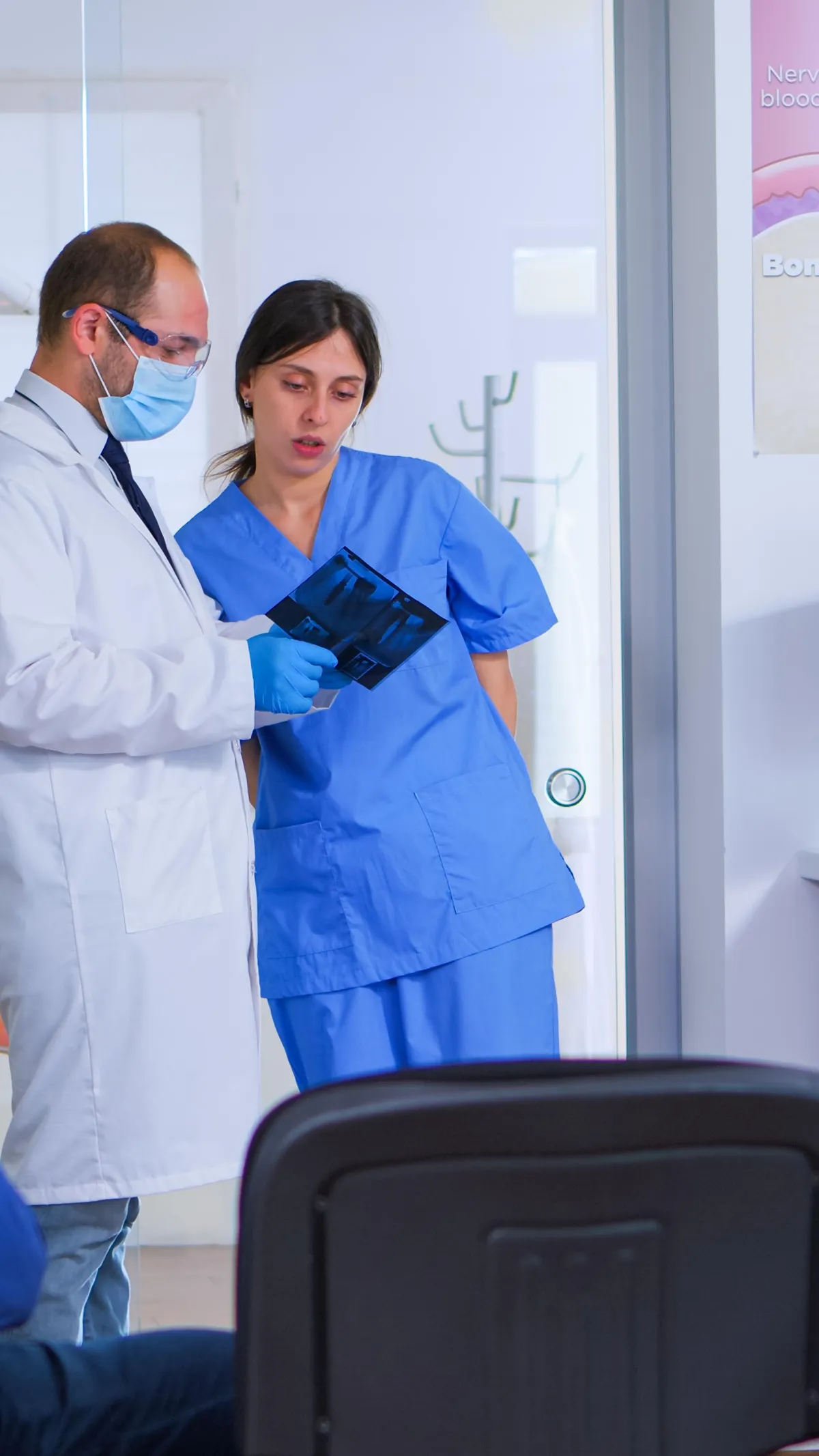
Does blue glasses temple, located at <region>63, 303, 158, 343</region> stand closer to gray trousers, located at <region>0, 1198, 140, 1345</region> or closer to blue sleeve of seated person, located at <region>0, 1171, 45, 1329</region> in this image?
gray trousers, located at <region>0, 1198, 140, 1345</region>

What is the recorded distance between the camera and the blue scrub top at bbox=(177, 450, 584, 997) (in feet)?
5.92

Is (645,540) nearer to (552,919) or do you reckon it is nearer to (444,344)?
(444,344)

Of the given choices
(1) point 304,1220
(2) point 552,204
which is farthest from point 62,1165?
(2) point 552,204

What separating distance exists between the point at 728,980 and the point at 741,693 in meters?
0.42

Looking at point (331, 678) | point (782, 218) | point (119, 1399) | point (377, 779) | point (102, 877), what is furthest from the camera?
point (782, 218)

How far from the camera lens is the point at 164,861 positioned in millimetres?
1472

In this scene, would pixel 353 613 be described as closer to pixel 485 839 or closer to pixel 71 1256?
pixel 485 839

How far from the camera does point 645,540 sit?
231cm

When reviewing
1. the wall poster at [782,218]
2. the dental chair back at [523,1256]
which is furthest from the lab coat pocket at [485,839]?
the dental chair back at [523,1256]

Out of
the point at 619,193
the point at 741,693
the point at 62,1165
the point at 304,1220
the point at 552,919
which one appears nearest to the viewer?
the point at 304,1220

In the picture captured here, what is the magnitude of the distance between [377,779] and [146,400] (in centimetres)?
54

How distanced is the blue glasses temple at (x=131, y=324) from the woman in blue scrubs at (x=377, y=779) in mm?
297

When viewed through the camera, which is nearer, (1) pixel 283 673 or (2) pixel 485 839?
(1) pixel 283 673

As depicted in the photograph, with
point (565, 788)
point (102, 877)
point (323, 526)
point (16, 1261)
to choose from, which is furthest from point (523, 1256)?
point (565, 788)
